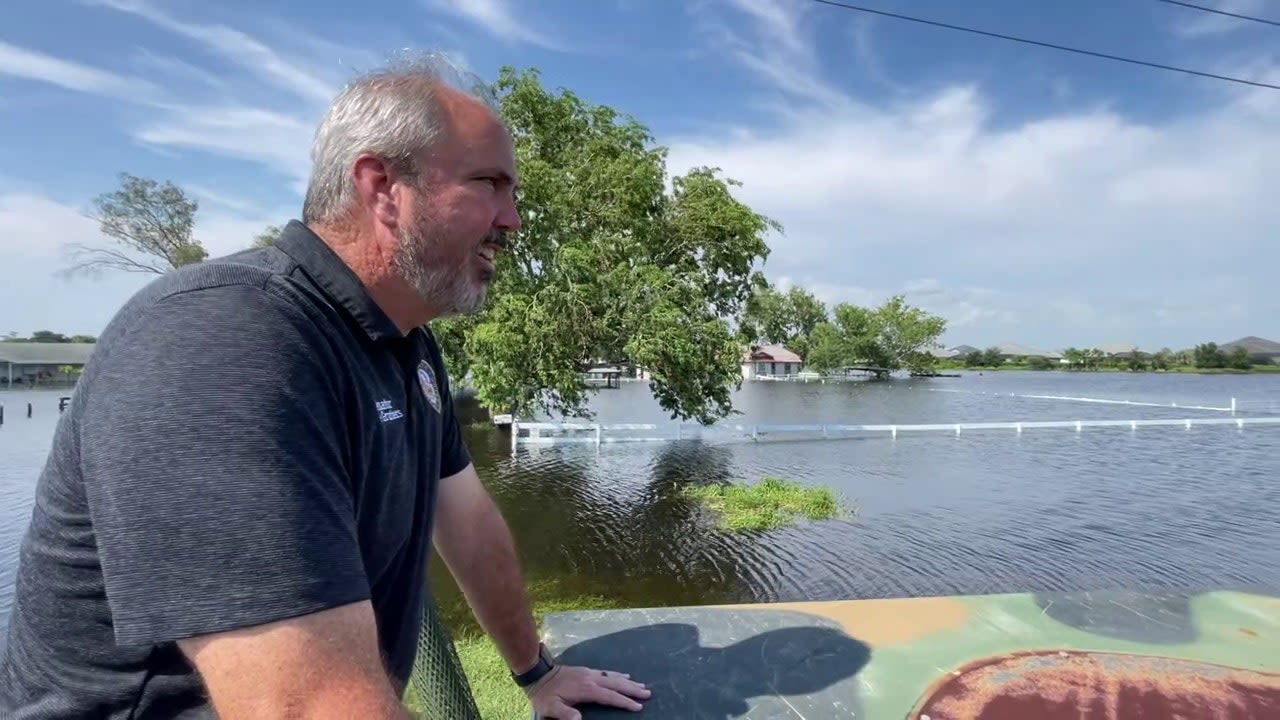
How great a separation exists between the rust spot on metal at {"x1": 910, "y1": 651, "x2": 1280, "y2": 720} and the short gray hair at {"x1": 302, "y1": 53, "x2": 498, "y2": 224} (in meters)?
1.68

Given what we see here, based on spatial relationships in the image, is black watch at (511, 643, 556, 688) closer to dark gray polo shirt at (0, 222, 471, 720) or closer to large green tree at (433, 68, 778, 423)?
dark gray polo shirt at (0, 222, 471, 720)

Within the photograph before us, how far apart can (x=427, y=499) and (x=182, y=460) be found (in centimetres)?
64

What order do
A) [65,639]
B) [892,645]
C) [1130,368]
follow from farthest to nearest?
[1130,368] < [892,645] < [65,639]

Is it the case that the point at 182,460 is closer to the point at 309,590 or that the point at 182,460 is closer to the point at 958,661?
the point at 309,590

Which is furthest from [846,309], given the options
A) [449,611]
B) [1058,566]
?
[449,611]

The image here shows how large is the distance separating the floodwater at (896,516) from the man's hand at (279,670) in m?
7.82

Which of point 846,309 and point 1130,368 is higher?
point 846,309

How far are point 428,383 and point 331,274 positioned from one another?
0.42 m

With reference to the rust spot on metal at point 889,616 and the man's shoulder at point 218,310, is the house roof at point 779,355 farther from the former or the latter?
the man's shoulder at point 218,310

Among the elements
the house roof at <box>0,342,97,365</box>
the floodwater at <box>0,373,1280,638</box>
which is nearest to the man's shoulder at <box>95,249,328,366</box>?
the floodwater at <box>0,373,1280,638</box>

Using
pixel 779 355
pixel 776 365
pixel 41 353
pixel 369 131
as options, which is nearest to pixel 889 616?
pixel 369 131

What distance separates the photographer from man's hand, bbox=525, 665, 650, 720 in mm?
1664

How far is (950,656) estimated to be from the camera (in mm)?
1913

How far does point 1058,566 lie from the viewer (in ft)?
38.6
